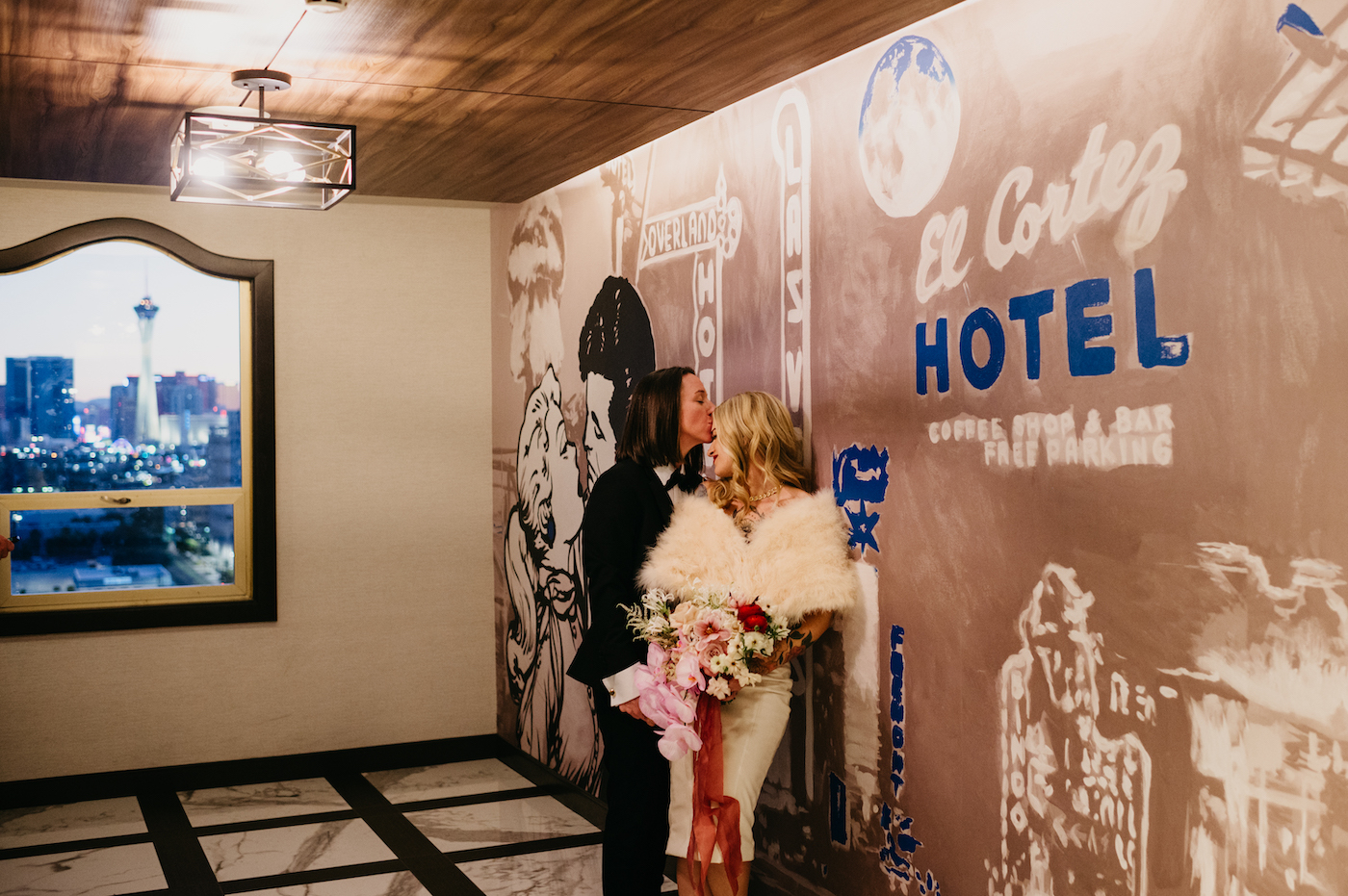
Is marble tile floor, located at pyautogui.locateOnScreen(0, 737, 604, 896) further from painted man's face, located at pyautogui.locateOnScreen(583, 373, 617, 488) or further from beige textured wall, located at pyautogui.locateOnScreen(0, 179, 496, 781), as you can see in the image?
painted man's face, located at pyautogui.locateOnScreen(583, 373, 617, 488)

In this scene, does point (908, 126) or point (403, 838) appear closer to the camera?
point (908, 126)

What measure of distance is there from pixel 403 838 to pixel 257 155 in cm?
274

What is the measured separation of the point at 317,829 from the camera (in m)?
4.63

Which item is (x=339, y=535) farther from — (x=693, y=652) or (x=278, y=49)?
(x=693, y=652)

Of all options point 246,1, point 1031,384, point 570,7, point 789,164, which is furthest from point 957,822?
point 246,1

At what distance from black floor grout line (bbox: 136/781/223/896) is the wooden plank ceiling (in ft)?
8.86

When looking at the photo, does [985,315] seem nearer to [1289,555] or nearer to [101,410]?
[1289,555]

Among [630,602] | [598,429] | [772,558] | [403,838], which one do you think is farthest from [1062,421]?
[403,838]

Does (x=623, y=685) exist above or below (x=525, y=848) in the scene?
above

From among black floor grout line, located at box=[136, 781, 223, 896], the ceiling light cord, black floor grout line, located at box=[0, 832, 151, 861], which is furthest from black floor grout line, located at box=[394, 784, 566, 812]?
the ceiling light cord

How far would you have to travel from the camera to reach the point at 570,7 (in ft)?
9.10

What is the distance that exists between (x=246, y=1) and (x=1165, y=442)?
7.65ft

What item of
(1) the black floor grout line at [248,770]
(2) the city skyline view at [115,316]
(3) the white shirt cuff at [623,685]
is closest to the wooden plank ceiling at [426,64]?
(2) the city skyline view at [115,316]

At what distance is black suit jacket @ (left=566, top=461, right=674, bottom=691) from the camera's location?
3150mm
